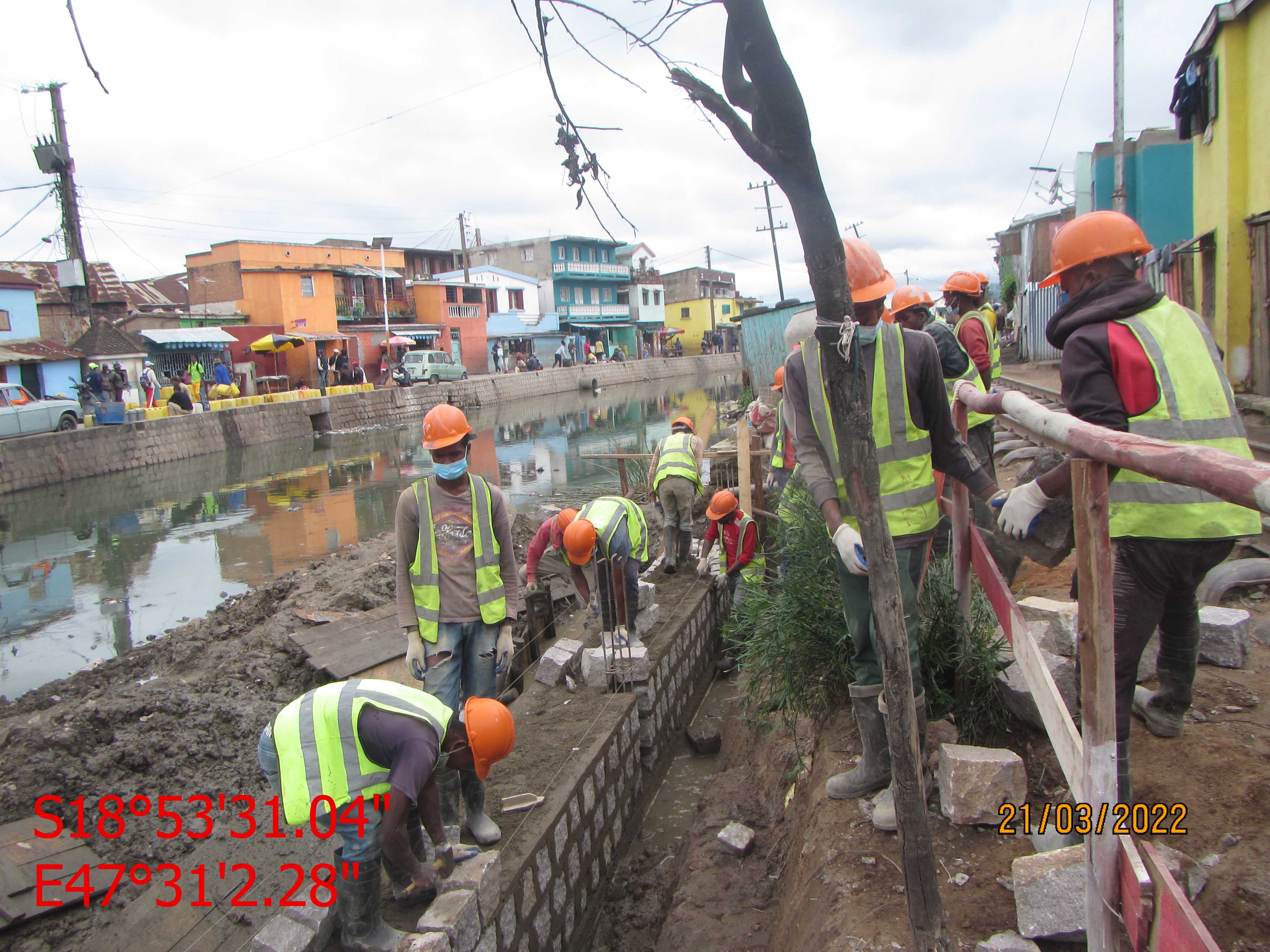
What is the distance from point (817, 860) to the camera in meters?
3.00

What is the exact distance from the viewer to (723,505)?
6.62 metres

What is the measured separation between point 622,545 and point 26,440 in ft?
58.5

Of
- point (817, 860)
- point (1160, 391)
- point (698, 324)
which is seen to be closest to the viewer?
point (1160, 391)

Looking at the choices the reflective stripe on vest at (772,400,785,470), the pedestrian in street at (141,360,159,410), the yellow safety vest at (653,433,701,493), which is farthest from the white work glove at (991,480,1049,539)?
the pedestrian in street at (141,360,159,410)

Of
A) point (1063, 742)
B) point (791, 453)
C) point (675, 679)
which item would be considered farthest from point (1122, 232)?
point (675, 679)

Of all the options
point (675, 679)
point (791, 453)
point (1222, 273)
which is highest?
point (1222, 273)

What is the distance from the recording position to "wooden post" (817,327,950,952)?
2.15 metres

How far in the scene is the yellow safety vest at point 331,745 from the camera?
266cm

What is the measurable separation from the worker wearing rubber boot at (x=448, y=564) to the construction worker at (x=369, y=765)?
3.17 feet

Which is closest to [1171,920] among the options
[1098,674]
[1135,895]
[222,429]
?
[1135,895]

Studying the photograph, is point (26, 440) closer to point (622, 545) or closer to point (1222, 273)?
point (622, 545)

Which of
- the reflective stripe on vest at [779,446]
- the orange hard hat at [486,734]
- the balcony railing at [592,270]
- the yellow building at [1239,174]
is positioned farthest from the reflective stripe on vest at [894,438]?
the balcony railing at [592,270]

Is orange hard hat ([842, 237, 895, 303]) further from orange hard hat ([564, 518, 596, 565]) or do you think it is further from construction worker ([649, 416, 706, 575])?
construction worker ([649, 416, 706, 575])

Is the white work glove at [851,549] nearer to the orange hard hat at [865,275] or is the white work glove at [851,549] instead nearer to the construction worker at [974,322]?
the orange hard hat at [865,275]
